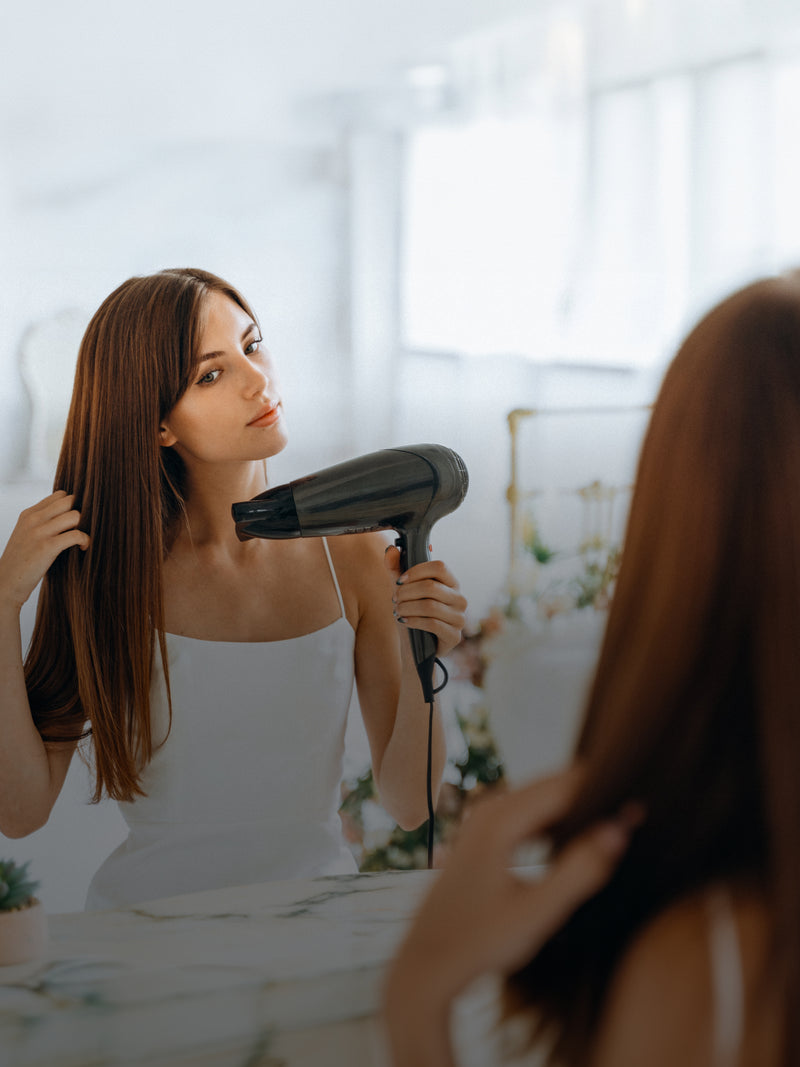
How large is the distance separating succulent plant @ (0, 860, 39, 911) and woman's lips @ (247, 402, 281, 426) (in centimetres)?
47

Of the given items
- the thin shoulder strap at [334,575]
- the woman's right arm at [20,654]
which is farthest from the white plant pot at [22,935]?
the thin shoulder strap at [334,575]

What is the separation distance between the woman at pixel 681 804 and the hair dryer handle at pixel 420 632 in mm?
495

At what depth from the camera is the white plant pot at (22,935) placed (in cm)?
75

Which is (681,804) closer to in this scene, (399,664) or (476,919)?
(476,919)

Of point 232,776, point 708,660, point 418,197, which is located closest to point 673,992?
point 708,660

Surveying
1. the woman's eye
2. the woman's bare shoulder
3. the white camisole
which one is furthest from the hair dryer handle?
the woman's bare shoulder

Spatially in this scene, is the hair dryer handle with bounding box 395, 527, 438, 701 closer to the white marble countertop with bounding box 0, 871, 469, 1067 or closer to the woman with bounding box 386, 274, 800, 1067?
the white marble countertop with bounding box 0, 871, 469, 1067

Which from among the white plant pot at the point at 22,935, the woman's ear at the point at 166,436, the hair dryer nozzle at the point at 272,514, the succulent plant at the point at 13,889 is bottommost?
the white plant pot at the point at 22,935

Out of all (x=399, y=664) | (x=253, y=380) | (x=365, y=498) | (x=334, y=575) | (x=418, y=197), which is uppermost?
(x=418, y=197)

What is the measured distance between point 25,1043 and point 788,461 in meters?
0.61

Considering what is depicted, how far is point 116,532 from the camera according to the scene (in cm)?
101

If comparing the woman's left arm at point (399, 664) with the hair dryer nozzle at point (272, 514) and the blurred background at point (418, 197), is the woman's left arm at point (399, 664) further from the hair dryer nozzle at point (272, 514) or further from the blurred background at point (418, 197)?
the blurred background at point (418, 197)

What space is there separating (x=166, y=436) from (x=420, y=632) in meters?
0.33

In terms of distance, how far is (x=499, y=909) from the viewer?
1.45 ft
